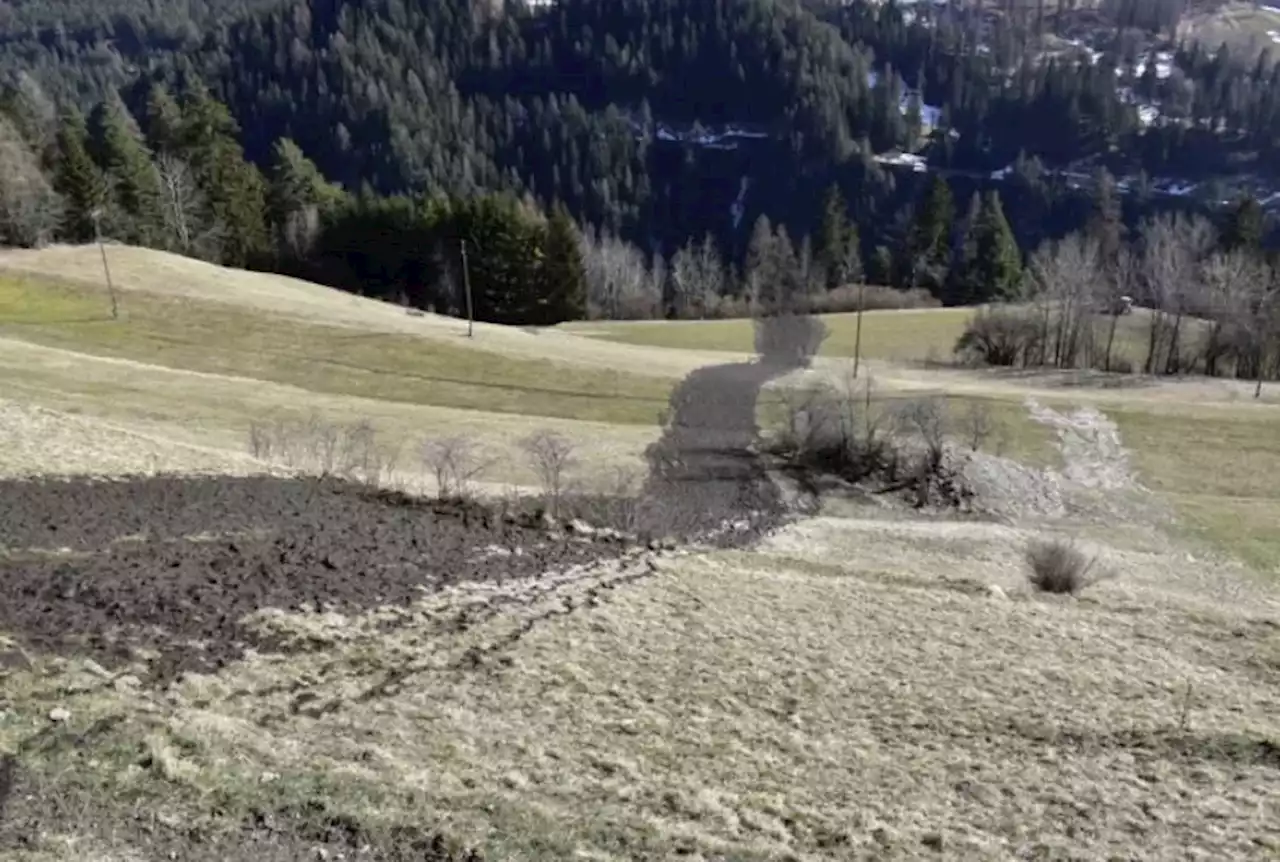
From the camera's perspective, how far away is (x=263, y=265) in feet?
270

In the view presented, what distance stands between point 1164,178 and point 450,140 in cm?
11113

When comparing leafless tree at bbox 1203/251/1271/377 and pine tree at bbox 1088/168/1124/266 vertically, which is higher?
pine tree at bbox 1088/168/1124/266

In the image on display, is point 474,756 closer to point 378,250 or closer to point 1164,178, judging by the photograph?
point 378,250

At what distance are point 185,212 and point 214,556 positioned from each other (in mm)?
69715

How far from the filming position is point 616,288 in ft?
318

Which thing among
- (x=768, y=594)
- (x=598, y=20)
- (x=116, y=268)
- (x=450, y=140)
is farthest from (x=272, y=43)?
(x=768, y=594)

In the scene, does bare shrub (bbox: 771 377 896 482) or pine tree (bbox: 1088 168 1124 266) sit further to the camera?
pine tree (bbox: 1088 168 1124 266)

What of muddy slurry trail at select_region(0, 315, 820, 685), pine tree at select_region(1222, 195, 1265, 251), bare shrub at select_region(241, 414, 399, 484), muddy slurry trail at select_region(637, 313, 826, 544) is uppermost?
pine tree at select_region(1222, 195, 1265, 251)

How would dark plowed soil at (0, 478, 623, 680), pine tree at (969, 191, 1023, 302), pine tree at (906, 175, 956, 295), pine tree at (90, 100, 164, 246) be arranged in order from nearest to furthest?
dark plowed soil at (0, 478, 623, 680) → pine tree at (90, 100, 164, 246) → pine tree at (969, 191, 1023, 302) → pine tree at (906, 175, 956, 295)

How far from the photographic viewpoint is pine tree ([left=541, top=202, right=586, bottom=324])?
78.8 metres

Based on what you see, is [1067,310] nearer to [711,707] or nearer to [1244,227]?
[1244,227]

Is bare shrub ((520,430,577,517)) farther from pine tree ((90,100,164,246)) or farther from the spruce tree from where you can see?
the spruce tree

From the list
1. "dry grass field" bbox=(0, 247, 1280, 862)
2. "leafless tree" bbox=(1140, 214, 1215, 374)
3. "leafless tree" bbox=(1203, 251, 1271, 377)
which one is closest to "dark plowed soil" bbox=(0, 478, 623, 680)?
"dry grass field" bbox=(0, 247, 1280, 862)

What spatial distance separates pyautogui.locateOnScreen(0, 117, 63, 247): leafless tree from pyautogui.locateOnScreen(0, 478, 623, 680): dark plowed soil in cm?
4836
